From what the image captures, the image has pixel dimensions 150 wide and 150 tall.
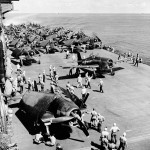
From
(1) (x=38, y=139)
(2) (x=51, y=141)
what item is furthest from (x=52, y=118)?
(1) (x=38, y=139)

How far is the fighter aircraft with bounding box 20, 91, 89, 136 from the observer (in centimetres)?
1648

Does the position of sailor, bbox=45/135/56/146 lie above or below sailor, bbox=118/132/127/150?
below

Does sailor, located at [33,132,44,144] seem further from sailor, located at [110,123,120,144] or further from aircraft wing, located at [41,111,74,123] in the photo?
sailor, located at [110,123,120,144]

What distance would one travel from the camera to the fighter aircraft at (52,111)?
16.5m

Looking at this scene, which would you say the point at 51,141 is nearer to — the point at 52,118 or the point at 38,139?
the point at 38,139

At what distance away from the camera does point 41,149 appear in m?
16.2

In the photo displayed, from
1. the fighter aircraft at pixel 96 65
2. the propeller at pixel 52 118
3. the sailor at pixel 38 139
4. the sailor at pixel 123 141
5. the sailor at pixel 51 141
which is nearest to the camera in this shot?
the sailor at pixel 123 141

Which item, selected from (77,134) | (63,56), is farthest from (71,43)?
(77,134)

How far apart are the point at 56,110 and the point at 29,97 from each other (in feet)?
11.9

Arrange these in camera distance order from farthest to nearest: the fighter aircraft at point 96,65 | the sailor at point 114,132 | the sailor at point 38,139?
1. the fighter aircraft at point 96,65
2. the sailor at point 38,139
3. the sailor at point 114,132

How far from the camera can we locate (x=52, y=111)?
17.9m

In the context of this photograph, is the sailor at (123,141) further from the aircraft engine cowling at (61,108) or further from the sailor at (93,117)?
A: the aircraft engine cowling at (61,108)

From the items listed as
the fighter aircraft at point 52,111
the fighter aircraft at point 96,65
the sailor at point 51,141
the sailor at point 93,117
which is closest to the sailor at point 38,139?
the sailor at point 51,141

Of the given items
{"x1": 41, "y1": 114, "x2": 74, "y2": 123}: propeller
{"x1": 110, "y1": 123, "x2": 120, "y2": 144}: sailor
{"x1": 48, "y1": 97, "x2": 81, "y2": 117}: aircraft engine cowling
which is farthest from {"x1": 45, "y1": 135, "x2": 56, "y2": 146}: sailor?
{"x1": 110, "y1": 123, "x2": 120, "y2": 144}: sailor
